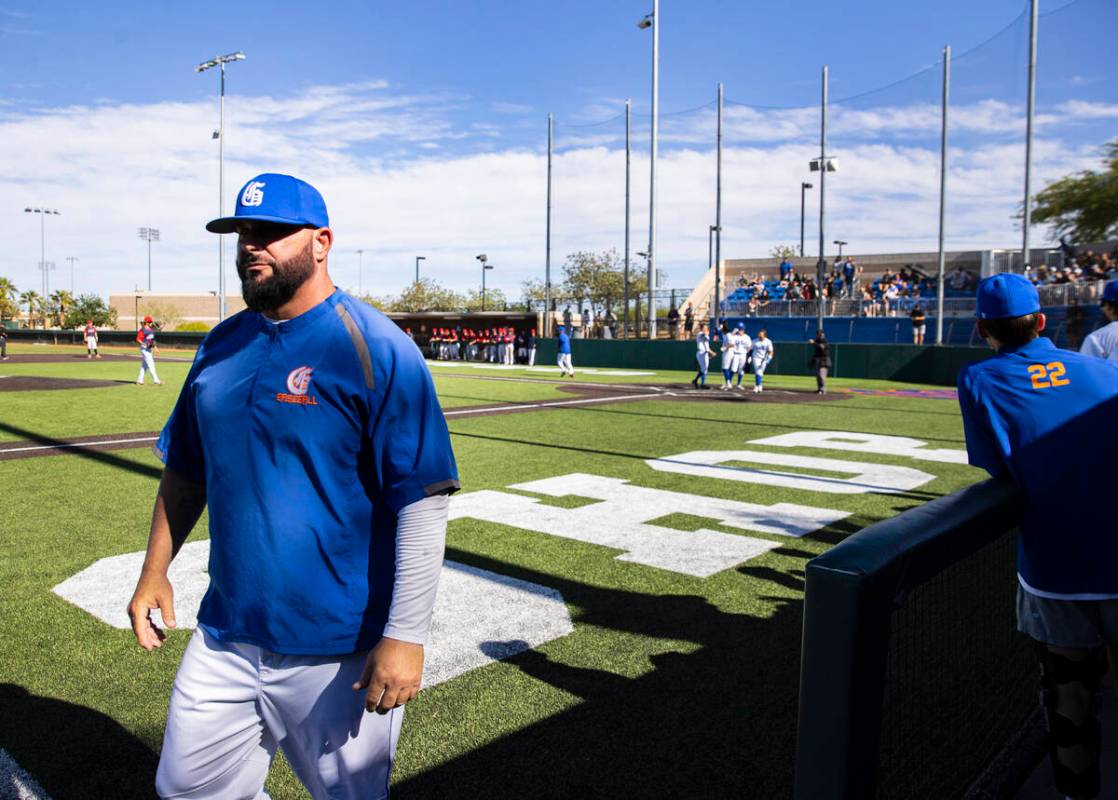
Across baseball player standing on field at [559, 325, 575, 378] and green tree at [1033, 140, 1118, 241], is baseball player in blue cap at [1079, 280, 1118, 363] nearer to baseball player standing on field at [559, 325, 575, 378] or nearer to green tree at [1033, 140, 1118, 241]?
baseball player standing on field at [559, 325, 575, 378]

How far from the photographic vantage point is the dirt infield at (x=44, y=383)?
2245 centimetres

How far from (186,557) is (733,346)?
19.1 metres

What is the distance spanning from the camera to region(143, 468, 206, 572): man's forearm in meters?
2.64

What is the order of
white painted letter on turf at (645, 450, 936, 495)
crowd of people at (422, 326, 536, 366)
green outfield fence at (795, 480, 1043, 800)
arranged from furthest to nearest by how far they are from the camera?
crowd of people at (422, 326, 536, 366)
white painted letter on turf at (645, 450, 936, 495)
green outfield fence at (795, 480, 1043, 800)

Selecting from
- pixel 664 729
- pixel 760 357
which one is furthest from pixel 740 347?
pixel 664 729

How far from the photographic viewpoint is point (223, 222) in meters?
2.43

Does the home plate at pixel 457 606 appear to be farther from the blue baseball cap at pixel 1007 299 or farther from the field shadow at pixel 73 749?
the blue baseball cap at pixel 1007 299

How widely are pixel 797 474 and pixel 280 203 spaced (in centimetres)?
892

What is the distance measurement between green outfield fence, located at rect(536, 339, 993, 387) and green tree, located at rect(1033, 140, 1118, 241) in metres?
28.5

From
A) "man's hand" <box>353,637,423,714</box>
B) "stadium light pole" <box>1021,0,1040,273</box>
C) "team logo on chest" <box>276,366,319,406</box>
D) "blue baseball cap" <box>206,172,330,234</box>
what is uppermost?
"stadium light pole" <box>1021,0,1040,273</box>

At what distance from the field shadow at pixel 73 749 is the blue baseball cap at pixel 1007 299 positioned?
359 centimetres

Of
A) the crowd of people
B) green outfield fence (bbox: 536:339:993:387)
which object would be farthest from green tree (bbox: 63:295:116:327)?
green outfield fence (bbox: 536:339:993:387)

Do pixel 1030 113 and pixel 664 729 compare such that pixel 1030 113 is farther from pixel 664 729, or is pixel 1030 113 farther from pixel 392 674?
pixel 392 674

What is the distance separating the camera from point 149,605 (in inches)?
102
